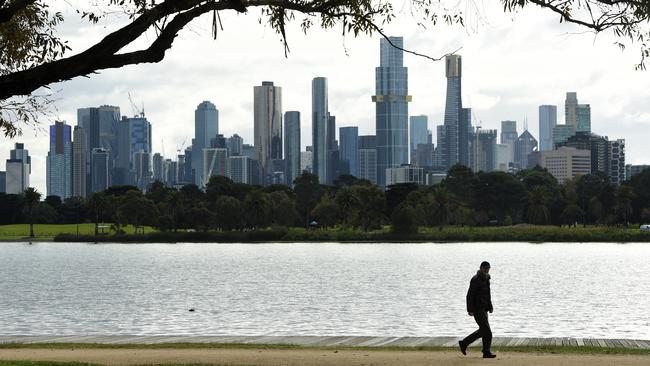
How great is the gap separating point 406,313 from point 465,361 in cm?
3508

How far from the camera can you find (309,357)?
29609 millimetres

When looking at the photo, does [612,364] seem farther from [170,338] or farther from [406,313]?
[406,313]

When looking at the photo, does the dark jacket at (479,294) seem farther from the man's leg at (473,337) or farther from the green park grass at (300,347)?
the green park grass at (300,347)

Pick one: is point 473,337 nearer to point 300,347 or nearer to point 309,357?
point 309,357

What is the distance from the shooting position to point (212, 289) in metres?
87.1

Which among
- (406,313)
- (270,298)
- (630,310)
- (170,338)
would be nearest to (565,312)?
(630,310)

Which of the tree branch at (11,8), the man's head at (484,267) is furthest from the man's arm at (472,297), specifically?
the tree branch at (11,8)

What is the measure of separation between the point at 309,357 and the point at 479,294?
5159 mm

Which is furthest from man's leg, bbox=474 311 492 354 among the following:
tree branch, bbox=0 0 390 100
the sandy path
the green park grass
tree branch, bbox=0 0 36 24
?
tree branch, bbox=0 0 36 24

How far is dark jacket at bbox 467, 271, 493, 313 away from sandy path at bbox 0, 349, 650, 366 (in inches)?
56.3

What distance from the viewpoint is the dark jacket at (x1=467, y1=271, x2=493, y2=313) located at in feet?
90.4

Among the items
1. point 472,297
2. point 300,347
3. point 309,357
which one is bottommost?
point 300,347

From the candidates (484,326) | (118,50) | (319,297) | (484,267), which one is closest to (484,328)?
(484,326)

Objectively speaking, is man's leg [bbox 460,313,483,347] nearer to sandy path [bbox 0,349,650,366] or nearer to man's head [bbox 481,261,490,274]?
sandy path [bbox 0,349,650,366]
